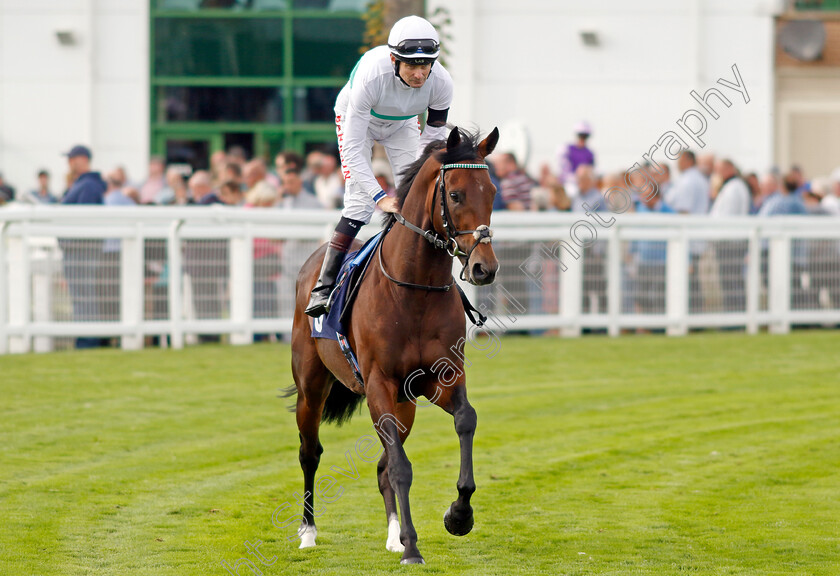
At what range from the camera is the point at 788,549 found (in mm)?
5480

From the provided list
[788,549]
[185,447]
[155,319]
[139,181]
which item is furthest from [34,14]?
[788,549]

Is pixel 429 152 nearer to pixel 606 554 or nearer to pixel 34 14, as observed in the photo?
pixel 606 554

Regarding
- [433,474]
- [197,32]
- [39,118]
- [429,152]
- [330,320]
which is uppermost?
[197,32]

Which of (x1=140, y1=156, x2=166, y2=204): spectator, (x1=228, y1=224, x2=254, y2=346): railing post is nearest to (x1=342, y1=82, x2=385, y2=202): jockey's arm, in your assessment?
(x1=228, y1=224, x2=254, y2=346): railing post

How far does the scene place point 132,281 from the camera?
11.7 meters

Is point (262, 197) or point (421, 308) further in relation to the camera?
point (262, 197)

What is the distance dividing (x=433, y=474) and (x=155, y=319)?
548cm

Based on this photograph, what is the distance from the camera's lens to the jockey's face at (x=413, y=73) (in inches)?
216

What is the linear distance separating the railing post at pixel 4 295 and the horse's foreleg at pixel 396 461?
6.98 m

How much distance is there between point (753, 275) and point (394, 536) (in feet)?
28.9

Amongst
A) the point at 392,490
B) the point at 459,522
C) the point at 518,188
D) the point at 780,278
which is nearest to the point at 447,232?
the point at 459,522

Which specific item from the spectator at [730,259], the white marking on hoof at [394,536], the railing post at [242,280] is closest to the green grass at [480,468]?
the white marking on hoof at [394,536]

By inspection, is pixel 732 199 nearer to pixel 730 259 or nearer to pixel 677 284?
A: pixel 730 259

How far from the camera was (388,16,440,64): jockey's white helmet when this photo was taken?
539 cm
